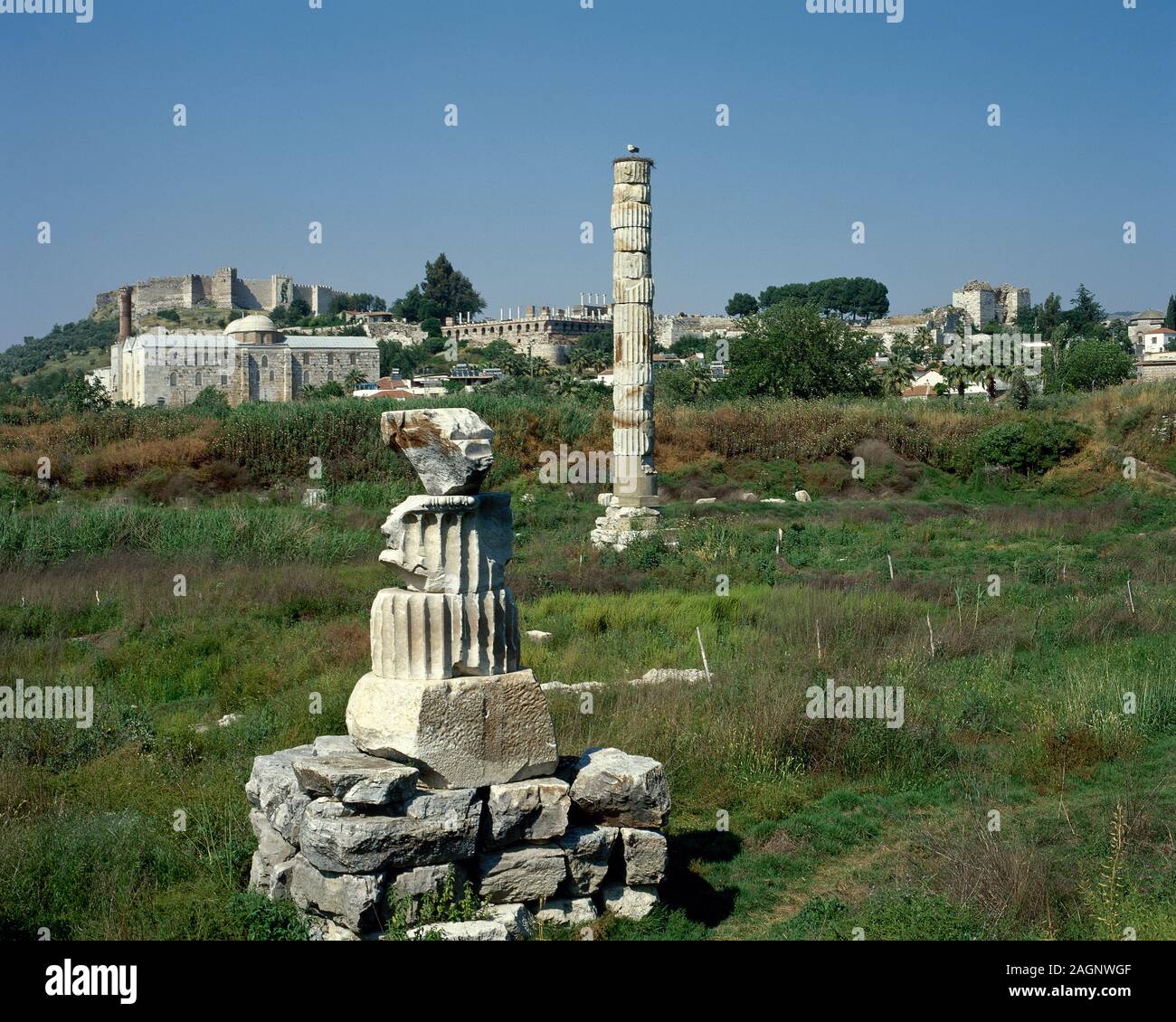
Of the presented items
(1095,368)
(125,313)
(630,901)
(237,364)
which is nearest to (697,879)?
(630,901)

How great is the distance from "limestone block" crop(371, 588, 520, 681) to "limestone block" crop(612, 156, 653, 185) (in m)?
16.5

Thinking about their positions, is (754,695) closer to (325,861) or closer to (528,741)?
(528,741)

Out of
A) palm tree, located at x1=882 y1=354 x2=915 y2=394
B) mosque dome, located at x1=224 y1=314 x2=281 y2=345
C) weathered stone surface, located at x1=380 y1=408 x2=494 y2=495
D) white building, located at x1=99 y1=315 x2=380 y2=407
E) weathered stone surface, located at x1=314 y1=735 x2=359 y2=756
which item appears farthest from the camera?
mosque dome, located at x1=224 y1=314 x2=281 y2=345

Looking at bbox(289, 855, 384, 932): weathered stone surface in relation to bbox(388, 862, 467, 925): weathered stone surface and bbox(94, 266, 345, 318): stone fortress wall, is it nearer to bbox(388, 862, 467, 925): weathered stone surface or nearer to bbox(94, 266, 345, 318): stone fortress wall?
bbox(388, 862, 467, 925): weathered stone surface

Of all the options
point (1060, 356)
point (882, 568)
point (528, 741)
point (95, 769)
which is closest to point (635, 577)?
point (882, 568)

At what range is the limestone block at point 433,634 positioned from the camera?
5.61 m

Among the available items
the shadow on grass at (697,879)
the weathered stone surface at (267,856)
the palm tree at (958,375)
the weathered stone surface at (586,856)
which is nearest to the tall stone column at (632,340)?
the shadow on grass at (697,879)

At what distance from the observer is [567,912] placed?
221 inches

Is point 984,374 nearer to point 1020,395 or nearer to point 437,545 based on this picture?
point 1020,395

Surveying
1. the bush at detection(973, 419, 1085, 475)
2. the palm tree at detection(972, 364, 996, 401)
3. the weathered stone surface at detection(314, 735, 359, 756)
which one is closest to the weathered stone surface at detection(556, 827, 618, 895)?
the weathered stone surface at detection(314, 735, 359, 756)

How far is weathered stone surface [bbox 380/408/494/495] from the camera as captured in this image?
225 inches

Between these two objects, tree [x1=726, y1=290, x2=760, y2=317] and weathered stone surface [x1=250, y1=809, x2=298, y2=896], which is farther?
tree [x1=726, y1=290, x2=760, y2=317]

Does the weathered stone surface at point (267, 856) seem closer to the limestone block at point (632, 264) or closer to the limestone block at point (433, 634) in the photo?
the limestone block at point (433, 634)
